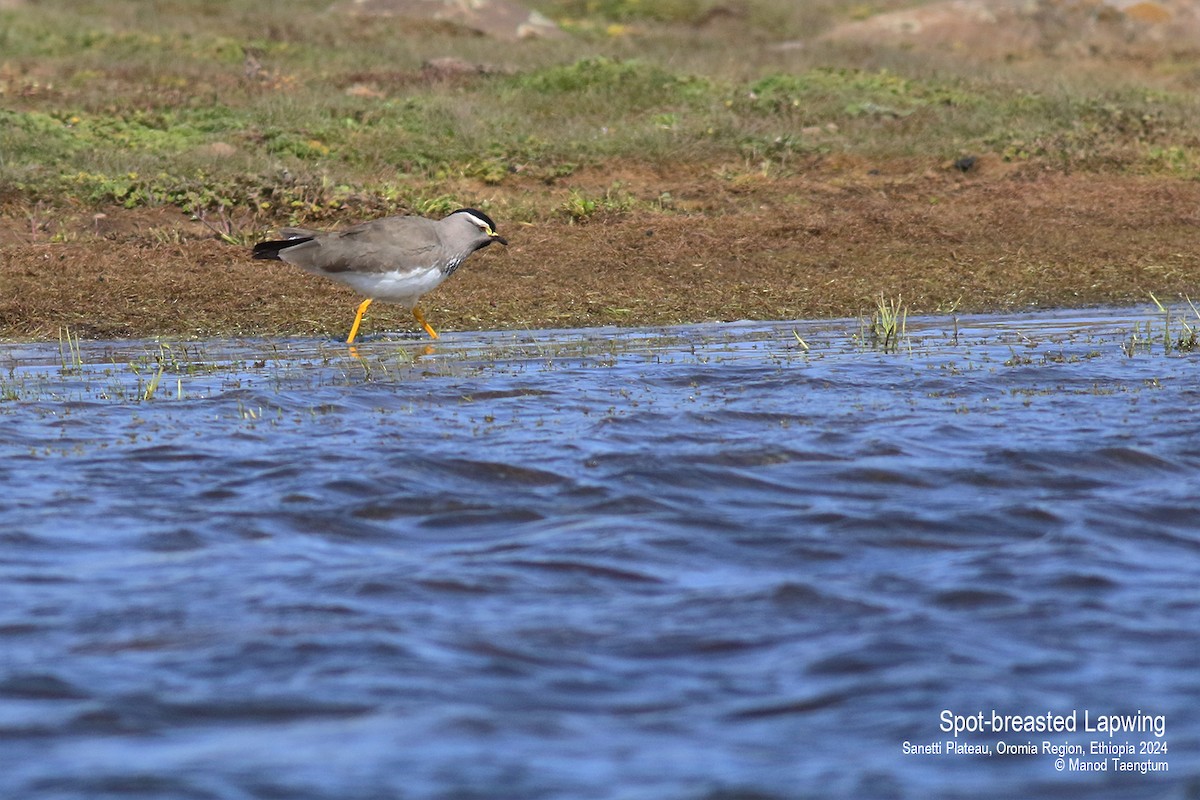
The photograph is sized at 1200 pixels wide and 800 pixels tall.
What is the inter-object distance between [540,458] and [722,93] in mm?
15304

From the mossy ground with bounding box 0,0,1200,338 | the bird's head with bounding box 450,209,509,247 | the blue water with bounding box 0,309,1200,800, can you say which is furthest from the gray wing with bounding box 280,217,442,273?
the blue water with bounding box 0,309,1200,800

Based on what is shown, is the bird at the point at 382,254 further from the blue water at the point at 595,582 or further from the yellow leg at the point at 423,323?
the blue water at the point at 595,582

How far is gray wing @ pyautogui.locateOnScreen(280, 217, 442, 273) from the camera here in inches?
455

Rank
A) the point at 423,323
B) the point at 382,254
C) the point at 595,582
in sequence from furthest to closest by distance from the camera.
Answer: the point at 423,323 → the point at 382,254 → the point at 595,582

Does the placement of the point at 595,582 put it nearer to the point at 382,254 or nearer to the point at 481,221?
→ the point at 382,254

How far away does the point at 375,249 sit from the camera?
37.9ft

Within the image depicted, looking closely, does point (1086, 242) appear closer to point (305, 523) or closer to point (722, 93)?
point (722, 93)

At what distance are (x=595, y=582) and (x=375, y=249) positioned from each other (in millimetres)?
6305

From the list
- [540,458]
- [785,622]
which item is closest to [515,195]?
[540,458]

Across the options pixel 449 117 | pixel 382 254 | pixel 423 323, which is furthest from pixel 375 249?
pixel 449 117

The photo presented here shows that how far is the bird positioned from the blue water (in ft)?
6.07

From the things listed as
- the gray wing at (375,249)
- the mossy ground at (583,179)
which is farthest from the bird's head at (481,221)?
the mossy ground at (583,179)

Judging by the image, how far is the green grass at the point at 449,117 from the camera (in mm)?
16531

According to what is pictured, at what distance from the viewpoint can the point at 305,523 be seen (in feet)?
21.4
